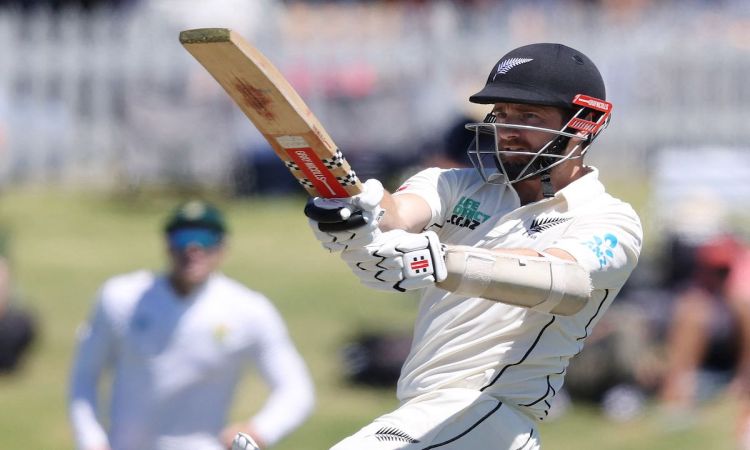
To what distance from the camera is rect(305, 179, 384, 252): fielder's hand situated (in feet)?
11.4

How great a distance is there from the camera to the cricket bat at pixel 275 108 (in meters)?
3.36

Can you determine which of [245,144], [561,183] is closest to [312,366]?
[245,144]

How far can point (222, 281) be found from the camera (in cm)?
650

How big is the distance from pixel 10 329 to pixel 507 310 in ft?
23.6

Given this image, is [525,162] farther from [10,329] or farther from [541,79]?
[10,329]

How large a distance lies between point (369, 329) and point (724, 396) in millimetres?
2741

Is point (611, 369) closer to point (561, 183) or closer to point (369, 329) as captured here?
point (369, 329)

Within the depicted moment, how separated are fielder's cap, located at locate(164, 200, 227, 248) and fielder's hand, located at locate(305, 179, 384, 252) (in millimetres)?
2864

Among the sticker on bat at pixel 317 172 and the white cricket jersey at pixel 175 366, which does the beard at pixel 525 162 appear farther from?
the white cricket jersey at pixel 175 366

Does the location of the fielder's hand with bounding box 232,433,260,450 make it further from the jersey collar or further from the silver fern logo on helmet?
the silver fern logo on helmet

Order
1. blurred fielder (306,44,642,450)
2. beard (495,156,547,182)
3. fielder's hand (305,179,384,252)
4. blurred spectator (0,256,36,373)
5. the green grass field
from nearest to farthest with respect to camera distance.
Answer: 1. fielder's hand (305,179,384,252)
2. blurred fielder (306,44,642,450)
3. beard (495,156,547,182)
4. the green grass field
5. blurred spectator (0,256,36,373)

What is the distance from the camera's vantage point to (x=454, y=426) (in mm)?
3924

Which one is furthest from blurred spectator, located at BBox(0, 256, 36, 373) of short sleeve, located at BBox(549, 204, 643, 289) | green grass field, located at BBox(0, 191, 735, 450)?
short sleeve, located at BBox(549, 204, 643, 289)

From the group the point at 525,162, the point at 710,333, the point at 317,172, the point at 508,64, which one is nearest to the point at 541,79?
the point at 508,64
